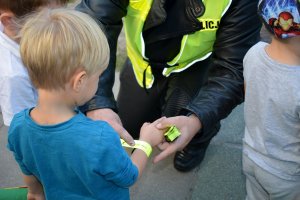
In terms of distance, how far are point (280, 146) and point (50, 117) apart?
3.04 ft

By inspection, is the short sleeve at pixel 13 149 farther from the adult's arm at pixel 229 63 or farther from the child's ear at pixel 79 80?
the adult's arm at pixel 229 63

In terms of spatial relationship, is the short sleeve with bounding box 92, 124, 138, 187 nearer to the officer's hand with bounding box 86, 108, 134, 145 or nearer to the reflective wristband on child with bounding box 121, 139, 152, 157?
the reflective wristband on child with bounding box 121, 139, 152, 157

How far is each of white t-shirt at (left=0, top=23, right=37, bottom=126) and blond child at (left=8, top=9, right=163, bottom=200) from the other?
1.04ft

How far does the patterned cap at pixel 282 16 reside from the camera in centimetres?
143

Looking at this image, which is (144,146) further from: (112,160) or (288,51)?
(288,51)

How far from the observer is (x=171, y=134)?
1.88 meters

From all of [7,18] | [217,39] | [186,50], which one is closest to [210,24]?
[217,39]

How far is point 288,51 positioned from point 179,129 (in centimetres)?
65

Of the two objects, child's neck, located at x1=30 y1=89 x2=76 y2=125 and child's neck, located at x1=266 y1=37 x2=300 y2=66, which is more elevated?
child's neck, located at x1=266 y1=37 x2=300 y2=66

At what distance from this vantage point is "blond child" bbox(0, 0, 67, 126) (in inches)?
67.5

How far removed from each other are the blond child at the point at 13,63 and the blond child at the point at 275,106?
925 mm

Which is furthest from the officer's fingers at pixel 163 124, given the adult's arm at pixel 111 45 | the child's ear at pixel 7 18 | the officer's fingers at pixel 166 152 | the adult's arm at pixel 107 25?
the child's ear at pixel 7 18

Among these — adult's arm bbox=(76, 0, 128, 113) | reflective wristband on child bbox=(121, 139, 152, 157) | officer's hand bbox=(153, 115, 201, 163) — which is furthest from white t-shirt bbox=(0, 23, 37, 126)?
officer's hand bbox=(153, 115, 201, 163)

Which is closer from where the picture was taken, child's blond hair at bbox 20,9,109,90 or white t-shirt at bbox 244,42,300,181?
child's blond hair at bbox 20,9,109,90
